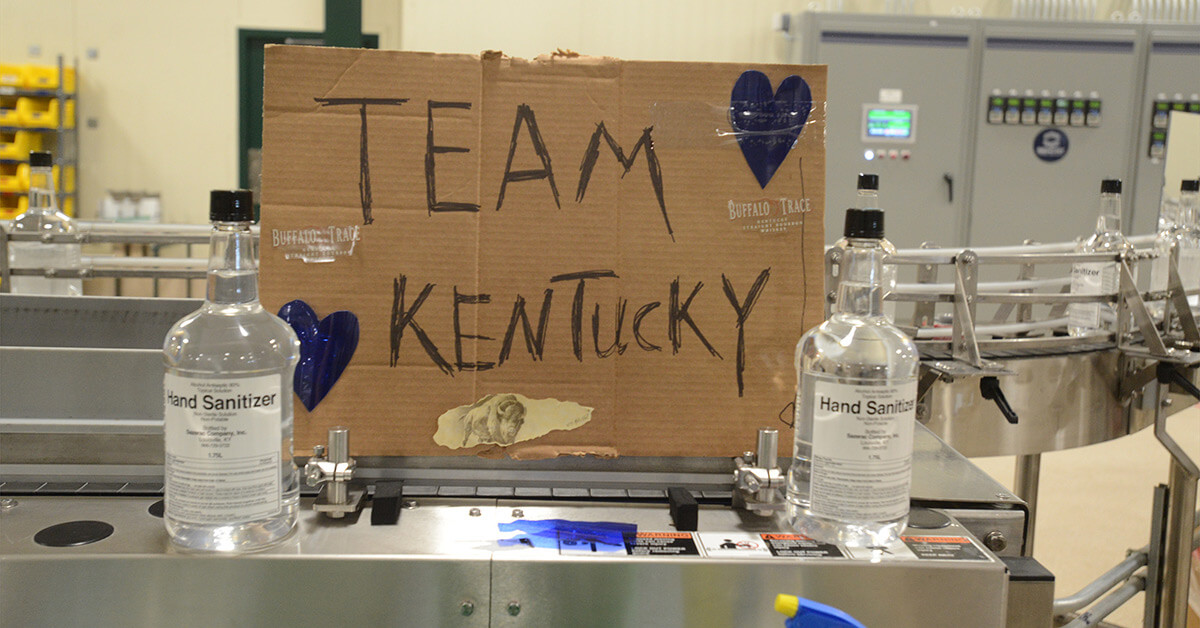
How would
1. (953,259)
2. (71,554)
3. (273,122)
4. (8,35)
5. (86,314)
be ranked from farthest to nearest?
(8,35) → (953,259) → (86,314) → (273,122) → (71,554)

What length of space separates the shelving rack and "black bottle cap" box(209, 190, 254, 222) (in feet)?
18.5

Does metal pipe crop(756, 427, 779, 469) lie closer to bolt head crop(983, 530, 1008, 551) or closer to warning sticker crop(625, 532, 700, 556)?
warning sticker crop(625, 532, 700, 556)

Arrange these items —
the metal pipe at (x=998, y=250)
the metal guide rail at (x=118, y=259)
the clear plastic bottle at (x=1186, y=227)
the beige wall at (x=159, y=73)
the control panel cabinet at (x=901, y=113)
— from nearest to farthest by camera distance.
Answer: the metal pipe at (x=998, y=250) → the metal guide rail at (x=118, y=259) → the clear plastic bottle at (x=1186, y=227) → the control panel cabinet at (x=901, y=113) → the beige wall at (x=159, y=73)

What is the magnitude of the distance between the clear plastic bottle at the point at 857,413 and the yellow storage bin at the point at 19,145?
5.94 m

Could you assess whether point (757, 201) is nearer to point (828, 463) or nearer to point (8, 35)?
point (828, 463)

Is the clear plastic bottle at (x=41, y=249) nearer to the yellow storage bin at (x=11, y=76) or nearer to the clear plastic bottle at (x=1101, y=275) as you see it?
the clear plastic bottle at (x=1101, y=275)

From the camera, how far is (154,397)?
0.86 meters

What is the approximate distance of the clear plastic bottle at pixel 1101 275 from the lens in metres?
1.72

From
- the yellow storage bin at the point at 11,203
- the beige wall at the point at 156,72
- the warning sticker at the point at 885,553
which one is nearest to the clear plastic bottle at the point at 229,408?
the warning sticker at the point at 885,553

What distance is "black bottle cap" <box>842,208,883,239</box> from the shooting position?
2.21ft

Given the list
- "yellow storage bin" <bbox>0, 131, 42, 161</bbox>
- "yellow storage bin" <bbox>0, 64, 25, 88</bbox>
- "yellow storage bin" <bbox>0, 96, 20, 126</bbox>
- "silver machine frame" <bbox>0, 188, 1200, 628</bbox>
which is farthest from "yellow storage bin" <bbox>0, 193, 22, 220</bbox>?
"silver machine frame" <bbox>0, 188, 1200, 628</bbox>

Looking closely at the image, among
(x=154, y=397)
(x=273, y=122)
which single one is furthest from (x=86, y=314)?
(x=273, y=122)

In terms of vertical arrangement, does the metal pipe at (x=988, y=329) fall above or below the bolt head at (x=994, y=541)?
above

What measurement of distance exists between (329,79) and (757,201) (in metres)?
0.39
